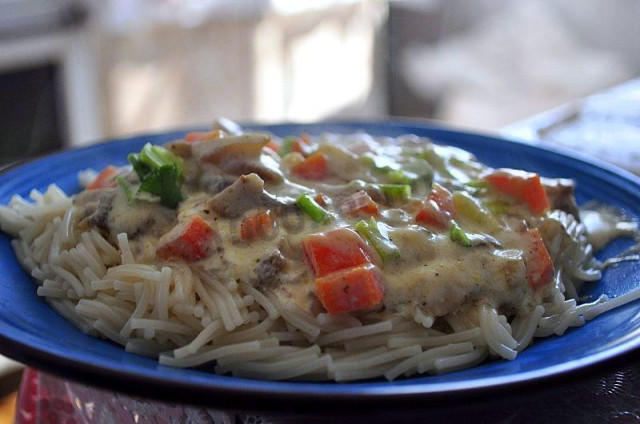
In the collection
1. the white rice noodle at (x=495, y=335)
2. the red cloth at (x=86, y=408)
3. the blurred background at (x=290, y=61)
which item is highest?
the white rice noodle at (x=495, y=335)

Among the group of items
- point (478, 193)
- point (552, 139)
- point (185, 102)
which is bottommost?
point (185, 102)

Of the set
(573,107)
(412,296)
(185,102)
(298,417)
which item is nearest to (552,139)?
(573,107)

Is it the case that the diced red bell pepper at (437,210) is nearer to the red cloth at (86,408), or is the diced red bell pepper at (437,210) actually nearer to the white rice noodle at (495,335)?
the white rice noodle at (495,335)

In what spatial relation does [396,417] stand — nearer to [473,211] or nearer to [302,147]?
[473,211]

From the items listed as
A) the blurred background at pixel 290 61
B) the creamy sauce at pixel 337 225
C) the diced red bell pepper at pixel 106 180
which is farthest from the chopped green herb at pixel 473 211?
the blurred background at pixel 290 61

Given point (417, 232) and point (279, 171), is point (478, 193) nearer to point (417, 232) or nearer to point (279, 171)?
point (417, 232)

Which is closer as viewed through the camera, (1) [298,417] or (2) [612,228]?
(1) [298,417]

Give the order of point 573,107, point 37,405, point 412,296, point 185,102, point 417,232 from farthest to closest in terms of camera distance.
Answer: point 185,102, point 573,107, point 37,405, point 417,232, point 412,296
